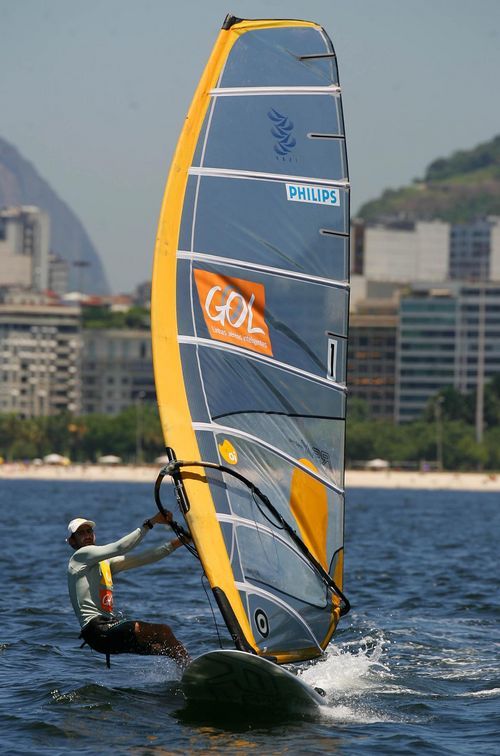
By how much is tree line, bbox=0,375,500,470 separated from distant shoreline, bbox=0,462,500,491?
29.5 ft

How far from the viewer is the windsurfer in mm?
12969

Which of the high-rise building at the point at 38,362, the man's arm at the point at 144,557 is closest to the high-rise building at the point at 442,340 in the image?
the high-rise building at the point at 38,362

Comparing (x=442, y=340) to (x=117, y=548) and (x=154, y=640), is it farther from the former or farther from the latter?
(x=117, y=548)

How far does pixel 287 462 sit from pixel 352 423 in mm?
140328

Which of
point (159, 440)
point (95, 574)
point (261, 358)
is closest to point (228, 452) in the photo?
point (261, 358)

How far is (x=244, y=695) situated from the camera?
42.1ft

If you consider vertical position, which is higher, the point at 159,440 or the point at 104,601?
the point at 104,601

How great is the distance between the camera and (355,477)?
128 m

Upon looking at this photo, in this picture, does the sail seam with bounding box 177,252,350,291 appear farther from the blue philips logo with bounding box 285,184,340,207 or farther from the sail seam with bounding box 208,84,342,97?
the sail seam with bounding box 208,84,342,97

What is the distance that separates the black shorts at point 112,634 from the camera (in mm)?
13023

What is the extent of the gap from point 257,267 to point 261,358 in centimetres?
79

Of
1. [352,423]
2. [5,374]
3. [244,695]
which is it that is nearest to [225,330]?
[244,695]

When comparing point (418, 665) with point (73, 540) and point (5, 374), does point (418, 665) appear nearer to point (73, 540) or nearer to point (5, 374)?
point (73, 540)

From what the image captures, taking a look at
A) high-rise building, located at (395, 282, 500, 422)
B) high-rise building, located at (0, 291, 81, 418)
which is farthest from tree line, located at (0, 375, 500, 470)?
high-rise building, located at (0, 291, 81, 418)
